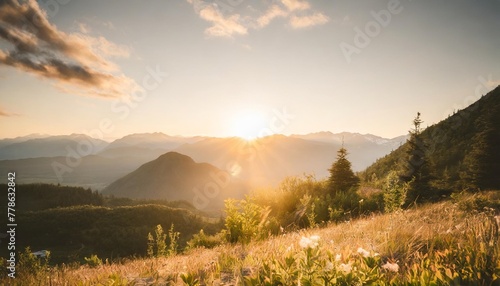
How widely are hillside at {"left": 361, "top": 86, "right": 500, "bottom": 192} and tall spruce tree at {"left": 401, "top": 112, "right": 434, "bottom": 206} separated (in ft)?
1.45

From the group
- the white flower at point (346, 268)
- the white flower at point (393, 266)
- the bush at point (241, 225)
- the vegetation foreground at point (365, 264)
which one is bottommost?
the bush at point (241, 225)

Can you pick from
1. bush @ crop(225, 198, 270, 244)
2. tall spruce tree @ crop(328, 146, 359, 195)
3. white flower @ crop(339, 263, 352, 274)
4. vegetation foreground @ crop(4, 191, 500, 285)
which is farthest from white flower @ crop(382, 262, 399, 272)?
tall spruce tree @ crop(328, 146, 359, 195)

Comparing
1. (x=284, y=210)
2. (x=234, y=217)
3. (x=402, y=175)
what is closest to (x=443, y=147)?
(x=402, y=175)

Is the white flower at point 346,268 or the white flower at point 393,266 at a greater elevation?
the white flower at point 346,268

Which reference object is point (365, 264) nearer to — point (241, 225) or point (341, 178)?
point (241, 225)

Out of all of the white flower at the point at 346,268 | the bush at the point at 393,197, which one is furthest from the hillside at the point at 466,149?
the white flower at the point at 346,268

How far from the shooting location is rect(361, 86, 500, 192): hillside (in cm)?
1378

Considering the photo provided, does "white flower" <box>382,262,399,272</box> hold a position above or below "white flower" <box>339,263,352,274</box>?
below

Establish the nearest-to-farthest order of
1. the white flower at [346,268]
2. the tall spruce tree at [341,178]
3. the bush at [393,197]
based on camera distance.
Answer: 1. the white flower at [346,268]
2. the bush at [393,197]
3. the tall spruce tree at [341,178]

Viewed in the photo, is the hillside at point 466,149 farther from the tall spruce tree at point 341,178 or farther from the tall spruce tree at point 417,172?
the tall spruce tree at point 341,178

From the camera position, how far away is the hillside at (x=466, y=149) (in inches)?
543

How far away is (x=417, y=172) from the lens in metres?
13.5

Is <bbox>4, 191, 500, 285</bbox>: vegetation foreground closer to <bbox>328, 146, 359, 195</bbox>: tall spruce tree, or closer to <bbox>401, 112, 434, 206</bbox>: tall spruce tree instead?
<bbox>401, 112, 434, 206</bbox>: tall spruce tree

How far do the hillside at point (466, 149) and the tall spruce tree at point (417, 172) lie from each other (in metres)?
0.44
